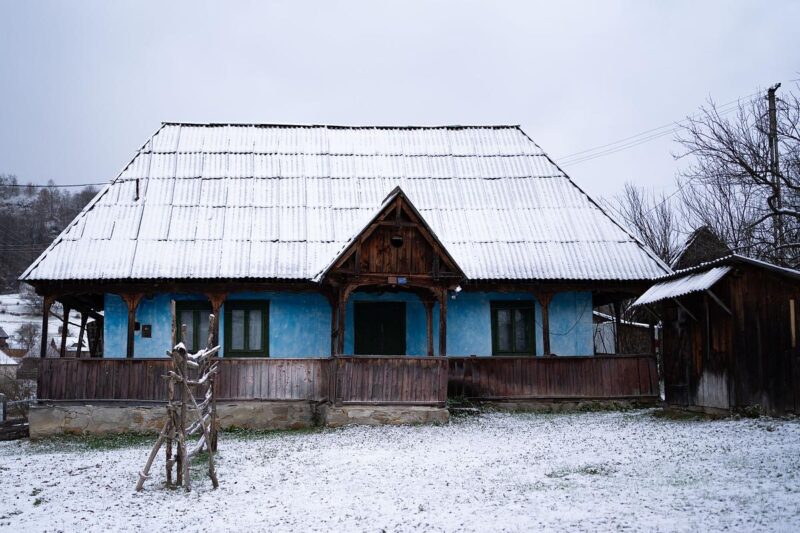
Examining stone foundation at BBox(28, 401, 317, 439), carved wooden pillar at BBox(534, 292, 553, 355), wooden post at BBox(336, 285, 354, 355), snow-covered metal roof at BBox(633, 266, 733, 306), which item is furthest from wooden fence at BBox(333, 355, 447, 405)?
snow-covered metal roof at BBox(633, 266, 733, 306)

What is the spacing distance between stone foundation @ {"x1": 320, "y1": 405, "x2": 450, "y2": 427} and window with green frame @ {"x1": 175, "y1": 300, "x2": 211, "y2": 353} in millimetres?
4467

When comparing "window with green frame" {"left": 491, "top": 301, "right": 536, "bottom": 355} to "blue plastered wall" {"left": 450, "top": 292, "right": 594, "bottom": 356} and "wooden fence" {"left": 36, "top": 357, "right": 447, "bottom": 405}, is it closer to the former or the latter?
"blue plastered wall" {"left": 450, "top": 292, "right": 594, "bottom": 356}

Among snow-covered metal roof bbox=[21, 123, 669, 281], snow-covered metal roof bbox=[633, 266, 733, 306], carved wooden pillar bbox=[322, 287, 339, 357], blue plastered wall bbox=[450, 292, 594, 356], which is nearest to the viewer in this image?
snow-covered metal roof bbox=[633, 266, 733, 306]

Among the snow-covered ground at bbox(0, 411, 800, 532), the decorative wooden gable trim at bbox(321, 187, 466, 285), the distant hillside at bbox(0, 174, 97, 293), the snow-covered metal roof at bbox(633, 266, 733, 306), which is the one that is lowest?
the snow-covered ground at bbox(0, 411, 800, 532)

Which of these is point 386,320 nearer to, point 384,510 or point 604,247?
point 604,247

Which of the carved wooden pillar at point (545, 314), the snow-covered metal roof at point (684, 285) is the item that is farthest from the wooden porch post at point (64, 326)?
the snow-covered metal roof at point (684, 285)

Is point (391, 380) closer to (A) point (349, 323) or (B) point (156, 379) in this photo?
(A) point (349, 323)

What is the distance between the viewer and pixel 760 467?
32.7 feet

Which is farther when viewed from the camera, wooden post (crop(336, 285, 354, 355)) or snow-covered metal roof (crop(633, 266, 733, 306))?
wooden post (crop(336, 285, 354, 355))

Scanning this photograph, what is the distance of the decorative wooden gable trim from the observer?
56.8ft

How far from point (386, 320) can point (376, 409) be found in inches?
142

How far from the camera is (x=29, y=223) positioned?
84.8 meters

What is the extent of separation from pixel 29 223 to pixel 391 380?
79.2 meters

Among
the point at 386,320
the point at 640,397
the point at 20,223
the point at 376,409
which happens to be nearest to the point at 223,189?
the point at 386,320
